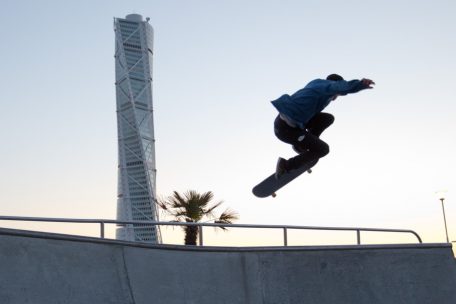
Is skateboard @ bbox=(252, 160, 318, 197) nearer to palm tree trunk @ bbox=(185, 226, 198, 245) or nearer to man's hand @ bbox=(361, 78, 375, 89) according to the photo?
man's hand @ bbox=(361, 78, 375, 89)

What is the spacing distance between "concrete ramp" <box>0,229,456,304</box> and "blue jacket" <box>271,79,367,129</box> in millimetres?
2582

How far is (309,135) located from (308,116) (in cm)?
42

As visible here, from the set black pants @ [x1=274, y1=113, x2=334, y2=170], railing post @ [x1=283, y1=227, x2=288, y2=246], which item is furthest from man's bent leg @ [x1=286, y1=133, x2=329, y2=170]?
railing post @ [x1=283, y1=227, x2=288, y2=246]

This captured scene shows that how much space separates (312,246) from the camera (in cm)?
984

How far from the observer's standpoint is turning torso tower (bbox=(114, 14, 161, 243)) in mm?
105000

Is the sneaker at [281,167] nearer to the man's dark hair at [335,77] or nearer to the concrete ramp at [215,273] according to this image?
the concrete ramp at [215,273]

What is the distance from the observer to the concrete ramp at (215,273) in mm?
7238

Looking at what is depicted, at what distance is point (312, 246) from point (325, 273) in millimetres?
502

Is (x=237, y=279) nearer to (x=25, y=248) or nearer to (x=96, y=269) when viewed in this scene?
(x=96, y=269)

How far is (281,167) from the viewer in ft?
28.7

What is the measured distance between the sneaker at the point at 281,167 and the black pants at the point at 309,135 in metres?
0.37

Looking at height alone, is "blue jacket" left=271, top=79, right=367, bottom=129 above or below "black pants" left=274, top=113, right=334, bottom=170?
above

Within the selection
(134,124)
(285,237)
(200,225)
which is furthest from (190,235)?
(134,124)

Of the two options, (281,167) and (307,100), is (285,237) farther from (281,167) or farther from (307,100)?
(307,100)
